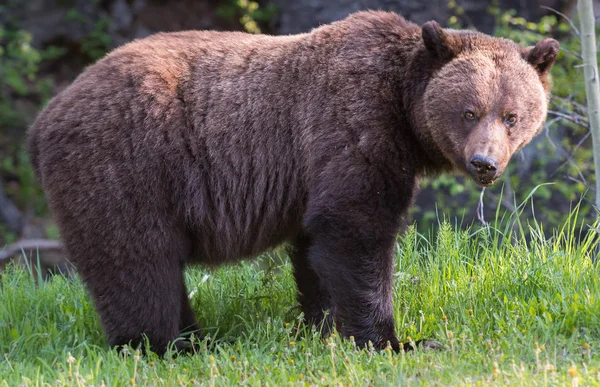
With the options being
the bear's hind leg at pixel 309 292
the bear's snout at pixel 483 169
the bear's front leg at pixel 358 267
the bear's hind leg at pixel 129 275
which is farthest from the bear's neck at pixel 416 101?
the bear's hind leg at pixel 129 275

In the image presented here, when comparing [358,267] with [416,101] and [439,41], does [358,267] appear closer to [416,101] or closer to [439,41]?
[416,101]

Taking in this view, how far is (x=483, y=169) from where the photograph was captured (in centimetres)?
488

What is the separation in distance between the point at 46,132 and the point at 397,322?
2.47m

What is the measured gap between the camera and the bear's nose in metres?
4.84

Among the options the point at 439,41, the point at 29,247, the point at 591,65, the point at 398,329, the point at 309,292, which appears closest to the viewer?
the point at 439,41

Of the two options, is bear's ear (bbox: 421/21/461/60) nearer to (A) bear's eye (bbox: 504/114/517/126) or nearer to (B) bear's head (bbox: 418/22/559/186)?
(B) bear's head (bbox: 418/22/559/186)

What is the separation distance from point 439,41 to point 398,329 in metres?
1.78

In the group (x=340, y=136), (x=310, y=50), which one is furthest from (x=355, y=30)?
(x=340, y=136)

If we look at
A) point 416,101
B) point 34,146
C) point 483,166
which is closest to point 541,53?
point 416,101

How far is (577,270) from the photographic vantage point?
545 cm

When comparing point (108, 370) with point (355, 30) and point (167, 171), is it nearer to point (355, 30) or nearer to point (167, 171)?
point (167, 171)

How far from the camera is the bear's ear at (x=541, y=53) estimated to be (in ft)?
17.4

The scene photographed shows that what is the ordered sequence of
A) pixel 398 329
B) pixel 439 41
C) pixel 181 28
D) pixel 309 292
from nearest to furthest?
1. pixel 439 41
2. pixel 398 329
3. pixel 309 292
4. pixel 181 28

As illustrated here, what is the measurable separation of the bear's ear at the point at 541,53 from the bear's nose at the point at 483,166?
87 cm
